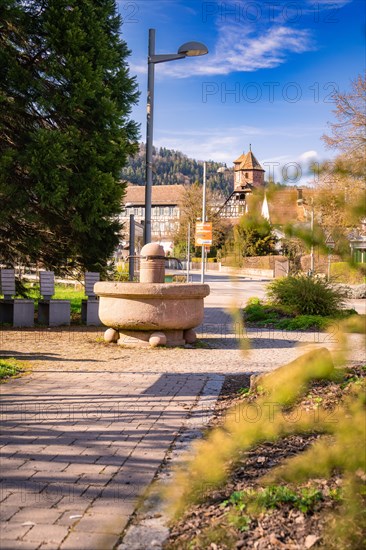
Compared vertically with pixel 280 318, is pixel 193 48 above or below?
above

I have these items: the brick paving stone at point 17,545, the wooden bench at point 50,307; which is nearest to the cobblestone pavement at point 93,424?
the brick paving stone at point 17,545

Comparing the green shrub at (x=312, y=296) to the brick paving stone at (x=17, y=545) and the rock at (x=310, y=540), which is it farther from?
the brick paving stone at (x=17, y=545)

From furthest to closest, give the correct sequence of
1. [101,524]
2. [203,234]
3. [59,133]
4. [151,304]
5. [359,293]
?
[359,293] < [203,234] < [59,133] < [151,304] < [101,524]

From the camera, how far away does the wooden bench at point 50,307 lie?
43.2 feet

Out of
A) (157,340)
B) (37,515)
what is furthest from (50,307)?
(37,515)

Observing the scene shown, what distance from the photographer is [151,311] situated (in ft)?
32.0

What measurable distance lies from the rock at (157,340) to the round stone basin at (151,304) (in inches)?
4.5

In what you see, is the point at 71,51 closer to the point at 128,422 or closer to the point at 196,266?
the point at 128,422

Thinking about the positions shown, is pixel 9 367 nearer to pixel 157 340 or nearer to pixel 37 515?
pixel 157 340

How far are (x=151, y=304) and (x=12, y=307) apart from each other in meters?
4.62

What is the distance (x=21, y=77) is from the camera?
13.3 m

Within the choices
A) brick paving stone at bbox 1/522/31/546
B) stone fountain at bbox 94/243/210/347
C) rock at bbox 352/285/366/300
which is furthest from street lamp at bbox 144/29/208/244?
rock at bbox 352/285/366/300

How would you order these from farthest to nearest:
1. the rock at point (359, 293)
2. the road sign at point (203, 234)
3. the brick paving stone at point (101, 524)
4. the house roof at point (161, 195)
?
the house roof at point (161, 195) → the rock at point (359, 293) → the road sign at point (203, 234) → the brick paving stone at point (101, 524)

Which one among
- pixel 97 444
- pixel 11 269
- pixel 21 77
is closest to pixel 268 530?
pixel 97 444
